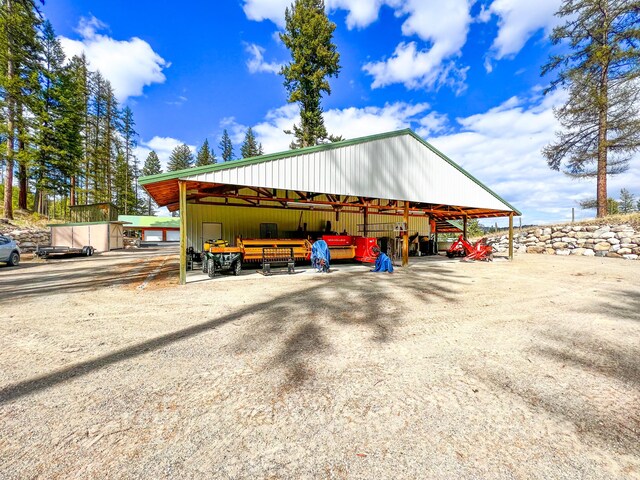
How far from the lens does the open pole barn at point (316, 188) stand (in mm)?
9859

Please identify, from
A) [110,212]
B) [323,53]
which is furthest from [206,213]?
[323,53]

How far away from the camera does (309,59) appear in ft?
87.4

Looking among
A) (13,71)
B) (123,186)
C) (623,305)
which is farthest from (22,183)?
(623,305)

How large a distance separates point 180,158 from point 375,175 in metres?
72.9

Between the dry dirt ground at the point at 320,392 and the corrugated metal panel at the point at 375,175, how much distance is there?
5680 millimetres

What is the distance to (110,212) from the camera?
26.7 metres

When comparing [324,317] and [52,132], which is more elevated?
[52,132]

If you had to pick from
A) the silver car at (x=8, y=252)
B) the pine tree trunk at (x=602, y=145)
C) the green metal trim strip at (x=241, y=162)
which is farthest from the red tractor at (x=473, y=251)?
the silver car at (x=8, y=252)

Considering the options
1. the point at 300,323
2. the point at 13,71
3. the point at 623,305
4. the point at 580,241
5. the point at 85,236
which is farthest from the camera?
the point at 85,236

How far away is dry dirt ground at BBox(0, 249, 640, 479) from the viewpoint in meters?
1.96

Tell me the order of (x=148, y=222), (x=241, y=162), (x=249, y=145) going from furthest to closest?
(x=249, y=145)
(x=148, y=222)
(x=241, y=162)

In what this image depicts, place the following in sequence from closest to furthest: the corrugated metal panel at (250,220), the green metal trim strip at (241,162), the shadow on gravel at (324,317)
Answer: the shadow on gravel at (324,317), the green metal trim strip at (241,162), the corrugated metal panel at (250,220)

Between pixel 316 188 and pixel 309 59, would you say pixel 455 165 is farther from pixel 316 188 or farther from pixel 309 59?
pixel 309 59

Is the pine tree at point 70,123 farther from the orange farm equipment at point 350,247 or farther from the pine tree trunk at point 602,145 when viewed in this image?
the pine tree trunk at point 602,145
